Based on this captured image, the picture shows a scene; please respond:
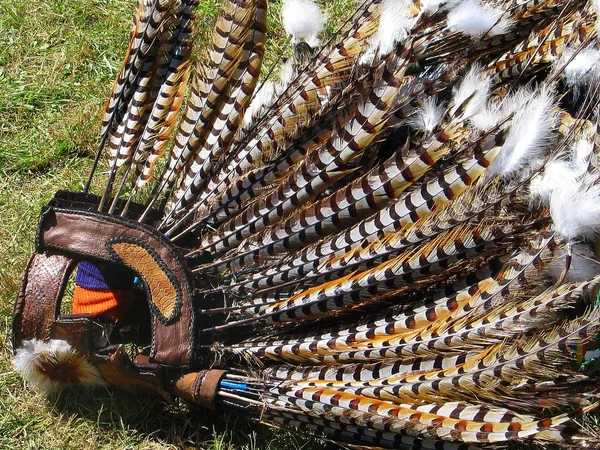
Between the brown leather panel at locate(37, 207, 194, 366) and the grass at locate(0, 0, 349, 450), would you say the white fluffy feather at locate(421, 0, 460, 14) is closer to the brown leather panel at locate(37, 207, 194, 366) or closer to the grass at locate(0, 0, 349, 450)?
the brown leather panel at locate(37, 207, 194, 366)

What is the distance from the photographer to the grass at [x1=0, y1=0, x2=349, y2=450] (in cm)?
355

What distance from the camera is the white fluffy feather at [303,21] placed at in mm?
3797

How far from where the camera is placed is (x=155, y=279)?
10.7ft

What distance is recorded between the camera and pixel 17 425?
362 cm

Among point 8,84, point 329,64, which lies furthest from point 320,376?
point 8,84

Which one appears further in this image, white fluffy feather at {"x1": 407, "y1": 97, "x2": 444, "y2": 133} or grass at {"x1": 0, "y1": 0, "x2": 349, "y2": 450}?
grass at {"x1": 0, "y1": 0, "x2": 349, "y2": 450}

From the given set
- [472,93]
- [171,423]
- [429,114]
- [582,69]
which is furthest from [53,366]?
[582,69]

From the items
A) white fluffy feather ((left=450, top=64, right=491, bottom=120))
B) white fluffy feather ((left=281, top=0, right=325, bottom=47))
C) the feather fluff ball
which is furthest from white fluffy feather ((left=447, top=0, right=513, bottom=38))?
the feather fluff ball

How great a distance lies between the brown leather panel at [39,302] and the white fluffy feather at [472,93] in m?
1.53

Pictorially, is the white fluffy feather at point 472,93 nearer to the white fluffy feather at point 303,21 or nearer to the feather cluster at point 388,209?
the feather cluster at point 388,209

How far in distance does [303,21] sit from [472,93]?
1.08 m

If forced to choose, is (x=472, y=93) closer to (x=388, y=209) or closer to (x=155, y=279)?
(x=388, y=209)

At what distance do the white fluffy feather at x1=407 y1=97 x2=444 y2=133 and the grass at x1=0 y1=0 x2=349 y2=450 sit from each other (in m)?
1.27

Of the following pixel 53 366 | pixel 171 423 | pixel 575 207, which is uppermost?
pixel 575 207
